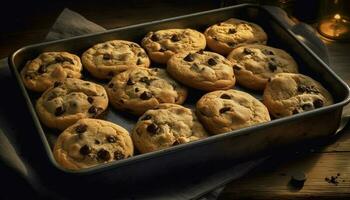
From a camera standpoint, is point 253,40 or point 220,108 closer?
point 220,108

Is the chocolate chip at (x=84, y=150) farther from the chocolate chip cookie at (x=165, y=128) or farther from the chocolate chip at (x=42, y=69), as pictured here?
the chocolate chip at (x=42, y=69)

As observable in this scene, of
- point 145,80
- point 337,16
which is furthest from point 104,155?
point 337,16

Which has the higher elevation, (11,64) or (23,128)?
(11,64)

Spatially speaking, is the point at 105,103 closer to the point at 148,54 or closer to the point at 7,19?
the point at 148,54

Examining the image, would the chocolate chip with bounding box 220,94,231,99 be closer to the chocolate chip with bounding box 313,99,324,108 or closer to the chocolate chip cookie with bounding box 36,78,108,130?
the chocolate chip with bounding box 313,99,324,108

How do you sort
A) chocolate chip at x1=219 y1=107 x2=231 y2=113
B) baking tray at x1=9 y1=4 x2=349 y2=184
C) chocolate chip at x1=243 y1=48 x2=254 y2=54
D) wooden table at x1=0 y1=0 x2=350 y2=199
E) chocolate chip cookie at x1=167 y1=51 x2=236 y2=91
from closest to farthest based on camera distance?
baking tray at x1=9 y1=4 x2=349 y2=184 → wooden table at x1=0 y1=0 x2=350 y2=199 → chocolate chip at x1=219 y1=107 x2=231 y2=113 → chocolate chip cookie at x1=167 y1=51 x2=236 y2=91 → chocolate chip at x1=243 y1=48 x2=254 y2=54

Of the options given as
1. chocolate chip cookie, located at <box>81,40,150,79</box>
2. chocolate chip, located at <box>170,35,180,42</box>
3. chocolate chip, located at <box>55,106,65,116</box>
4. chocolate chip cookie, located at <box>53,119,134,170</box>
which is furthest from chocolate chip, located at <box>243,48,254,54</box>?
chocolate chip, located at <box>55,106,65,116</box>

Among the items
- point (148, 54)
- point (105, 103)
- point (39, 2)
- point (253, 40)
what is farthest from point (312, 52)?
point (39, 2)

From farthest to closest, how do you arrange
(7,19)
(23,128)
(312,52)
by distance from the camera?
(7,19) < (312,52) < (23,128)
